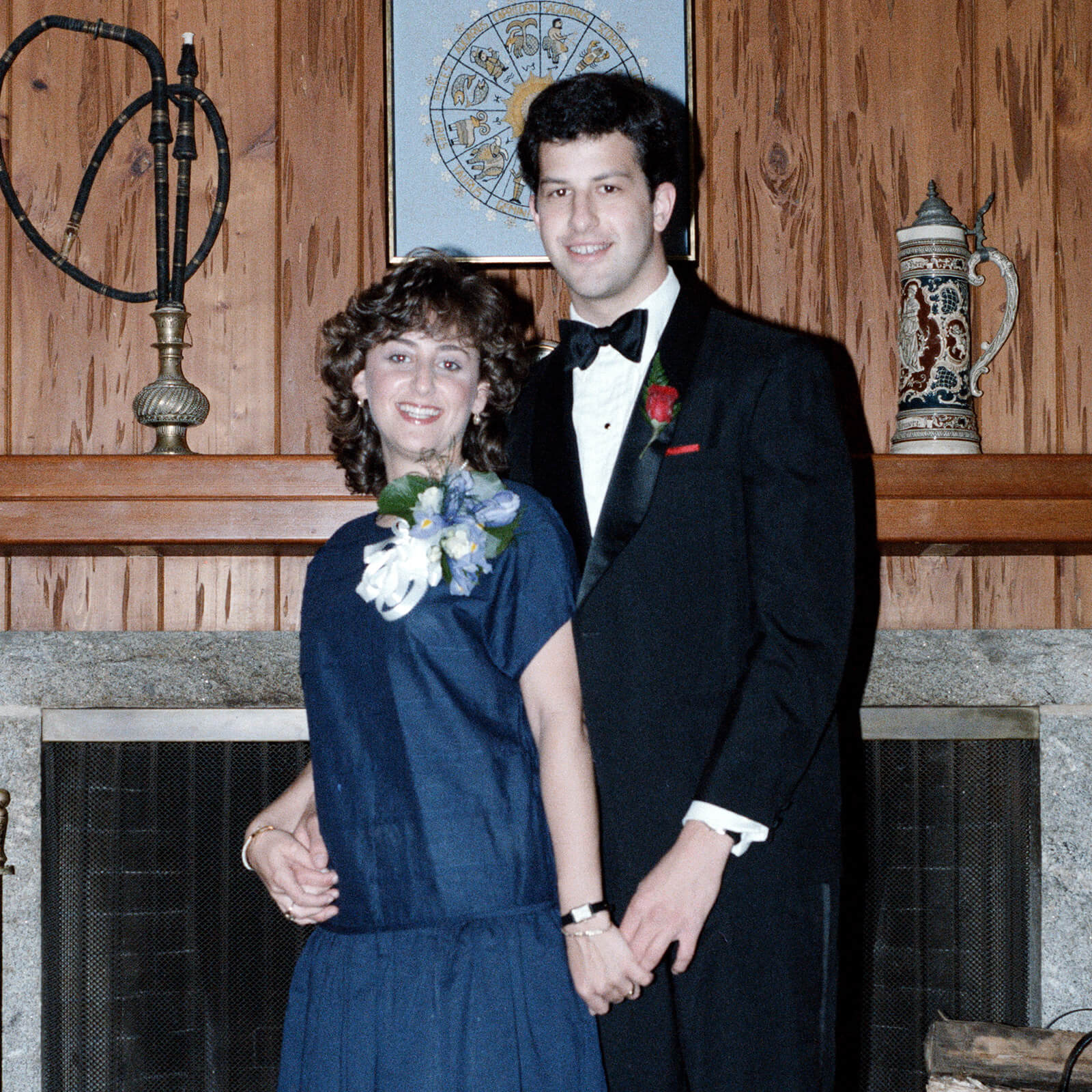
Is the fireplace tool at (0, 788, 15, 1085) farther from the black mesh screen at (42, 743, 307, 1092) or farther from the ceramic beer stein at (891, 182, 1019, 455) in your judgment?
the ceramic beer stein at (891, 182, 1019, 455)

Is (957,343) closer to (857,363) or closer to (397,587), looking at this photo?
(857,363)

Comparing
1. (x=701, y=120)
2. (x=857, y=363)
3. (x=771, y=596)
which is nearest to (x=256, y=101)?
(x=701, y=120)

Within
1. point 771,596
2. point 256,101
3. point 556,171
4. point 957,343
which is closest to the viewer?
point 771,596

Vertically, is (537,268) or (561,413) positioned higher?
(537,268)

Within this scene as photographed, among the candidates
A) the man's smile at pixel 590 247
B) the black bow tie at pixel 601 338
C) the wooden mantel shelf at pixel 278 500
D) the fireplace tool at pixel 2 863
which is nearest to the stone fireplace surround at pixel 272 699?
the fireplace tool at pixel 2 863

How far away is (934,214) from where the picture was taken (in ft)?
6.38

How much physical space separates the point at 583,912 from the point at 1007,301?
131 cm

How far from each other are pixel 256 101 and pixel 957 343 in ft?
4.02

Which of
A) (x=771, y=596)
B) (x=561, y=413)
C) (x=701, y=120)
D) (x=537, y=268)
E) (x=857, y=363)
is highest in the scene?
(x=701, y=120)

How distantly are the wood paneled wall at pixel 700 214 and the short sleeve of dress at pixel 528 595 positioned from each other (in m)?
0.89

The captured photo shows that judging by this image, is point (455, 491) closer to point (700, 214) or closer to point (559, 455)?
point (559, 455)

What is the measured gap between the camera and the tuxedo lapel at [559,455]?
1335 mm

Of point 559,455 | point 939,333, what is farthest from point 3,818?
point 939,333

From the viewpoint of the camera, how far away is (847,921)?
2.04 metres
